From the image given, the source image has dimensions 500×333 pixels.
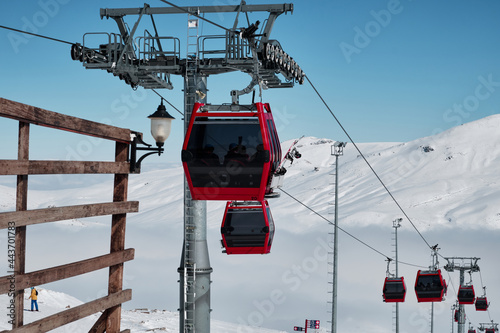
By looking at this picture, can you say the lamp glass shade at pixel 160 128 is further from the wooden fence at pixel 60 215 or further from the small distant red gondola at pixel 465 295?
the small distant red gondola at pixel 465 295

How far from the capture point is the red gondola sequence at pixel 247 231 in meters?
15.2

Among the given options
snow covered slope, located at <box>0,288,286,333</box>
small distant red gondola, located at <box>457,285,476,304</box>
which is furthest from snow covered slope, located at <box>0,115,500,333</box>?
small distant red gondola, located at <box>457,285,476,304</box>

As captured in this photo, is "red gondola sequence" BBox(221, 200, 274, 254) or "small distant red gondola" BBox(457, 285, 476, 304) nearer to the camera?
"red gondola sequence" BBox(221, 200, 274, 254)

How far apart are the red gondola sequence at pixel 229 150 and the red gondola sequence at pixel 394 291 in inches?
779

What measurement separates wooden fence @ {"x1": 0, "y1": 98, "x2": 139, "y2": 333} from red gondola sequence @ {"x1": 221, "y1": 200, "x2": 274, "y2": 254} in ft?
21.8

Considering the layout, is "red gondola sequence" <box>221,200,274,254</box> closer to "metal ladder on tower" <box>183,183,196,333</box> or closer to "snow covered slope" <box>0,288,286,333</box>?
"metal ladder on tower" <box>183,183,196,333</box>

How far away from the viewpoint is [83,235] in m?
103

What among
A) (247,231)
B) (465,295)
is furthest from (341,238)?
(247,231)

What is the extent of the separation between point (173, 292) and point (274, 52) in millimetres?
53374

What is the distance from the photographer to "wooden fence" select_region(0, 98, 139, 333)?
6164 mm

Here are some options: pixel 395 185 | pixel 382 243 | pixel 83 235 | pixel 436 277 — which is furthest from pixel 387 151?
pixel 436 277

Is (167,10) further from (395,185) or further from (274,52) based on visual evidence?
(395,185)

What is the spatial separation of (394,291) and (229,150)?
20.5 m

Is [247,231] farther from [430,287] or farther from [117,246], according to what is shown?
[430,287]
